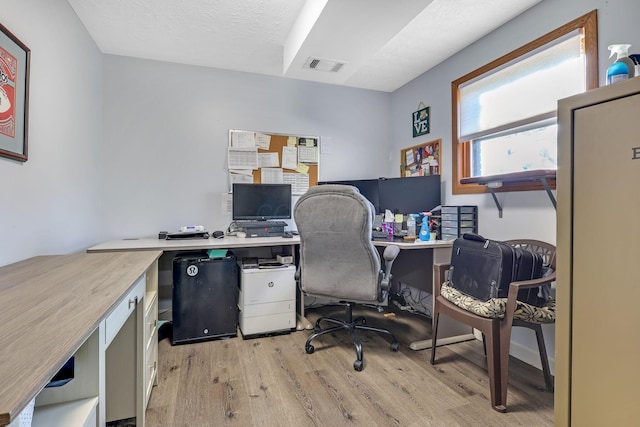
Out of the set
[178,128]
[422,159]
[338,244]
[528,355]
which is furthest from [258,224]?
Answer: [528,355]

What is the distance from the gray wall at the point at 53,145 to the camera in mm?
1461

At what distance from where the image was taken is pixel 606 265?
3.05ft

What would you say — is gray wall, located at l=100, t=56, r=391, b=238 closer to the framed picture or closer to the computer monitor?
the computer monitor

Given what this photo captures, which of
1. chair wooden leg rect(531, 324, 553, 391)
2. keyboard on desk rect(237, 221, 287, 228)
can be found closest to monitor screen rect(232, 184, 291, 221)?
keyboard on desk rect(237, 221, 287, 228)

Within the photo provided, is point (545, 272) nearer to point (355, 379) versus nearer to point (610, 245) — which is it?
point (610, 245)

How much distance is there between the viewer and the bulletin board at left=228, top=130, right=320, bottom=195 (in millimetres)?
3001

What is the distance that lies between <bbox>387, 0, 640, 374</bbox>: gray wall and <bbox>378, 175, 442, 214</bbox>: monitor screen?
190mm

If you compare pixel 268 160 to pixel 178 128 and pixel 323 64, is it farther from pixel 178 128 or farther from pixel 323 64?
pixel 323 64

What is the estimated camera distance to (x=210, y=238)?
263 centimetres

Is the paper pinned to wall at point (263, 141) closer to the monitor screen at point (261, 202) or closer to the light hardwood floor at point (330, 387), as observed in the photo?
the monitor screen at point (261, 202)

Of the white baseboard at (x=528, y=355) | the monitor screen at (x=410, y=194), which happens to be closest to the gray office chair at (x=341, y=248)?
the monitor screen at (x=410, y=194)

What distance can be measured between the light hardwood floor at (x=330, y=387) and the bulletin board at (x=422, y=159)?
1543mm

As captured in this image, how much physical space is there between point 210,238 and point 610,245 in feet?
8.16

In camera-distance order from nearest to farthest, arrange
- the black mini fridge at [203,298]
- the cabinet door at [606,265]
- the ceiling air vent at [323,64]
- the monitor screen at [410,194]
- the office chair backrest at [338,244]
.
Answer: the cabinet door at [606,265] → the office chair backrest at [338,244] → the black mini fridge at [203,298] → the ceiling air vent at [323,64] → the monitor screen at [410,194]
